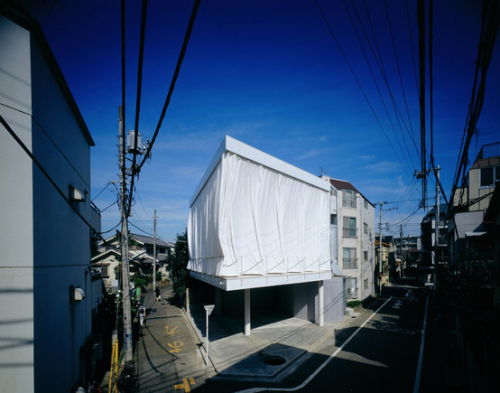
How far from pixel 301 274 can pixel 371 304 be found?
47.0 ft

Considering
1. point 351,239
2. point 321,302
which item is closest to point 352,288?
point 351,239

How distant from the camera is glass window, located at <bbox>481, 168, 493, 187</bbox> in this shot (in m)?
20.6

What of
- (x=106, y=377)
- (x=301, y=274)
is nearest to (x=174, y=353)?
(x=106, y=377)

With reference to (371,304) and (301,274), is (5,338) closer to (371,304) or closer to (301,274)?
(301,274)

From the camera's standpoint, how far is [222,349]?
1195 centimetres

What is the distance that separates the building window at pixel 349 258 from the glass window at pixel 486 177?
1173 cm

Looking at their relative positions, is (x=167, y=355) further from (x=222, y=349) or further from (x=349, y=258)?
(x=349, y=258)

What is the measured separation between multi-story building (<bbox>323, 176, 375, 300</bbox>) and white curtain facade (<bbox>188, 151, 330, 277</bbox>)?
703 centimetres

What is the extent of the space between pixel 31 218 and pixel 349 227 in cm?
2404

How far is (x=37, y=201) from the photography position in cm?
560

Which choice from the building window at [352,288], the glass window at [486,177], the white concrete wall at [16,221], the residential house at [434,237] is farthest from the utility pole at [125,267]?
the residential house at [434,237]

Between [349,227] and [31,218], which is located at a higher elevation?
[31,218]

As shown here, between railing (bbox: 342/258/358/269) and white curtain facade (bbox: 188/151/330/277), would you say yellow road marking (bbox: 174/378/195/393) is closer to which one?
white curtain facade (bbox: 188/151/330/277)

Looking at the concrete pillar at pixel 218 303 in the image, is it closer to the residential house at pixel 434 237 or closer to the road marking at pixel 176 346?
the road marking at pixel 176 346
